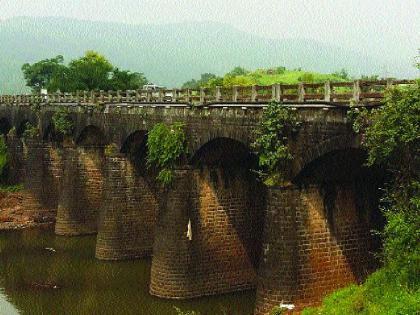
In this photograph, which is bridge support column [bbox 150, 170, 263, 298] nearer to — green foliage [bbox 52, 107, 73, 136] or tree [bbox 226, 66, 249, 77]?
green foliage [bbox 52, 107, 73, 136]

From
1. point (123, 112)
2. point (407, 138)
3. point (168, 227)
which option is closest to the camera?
point (407, 138)

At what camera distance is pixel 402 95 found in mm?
20188

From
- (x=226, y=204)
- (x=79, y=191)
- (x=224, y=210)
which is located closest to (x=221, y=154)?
(x=226, y=204)

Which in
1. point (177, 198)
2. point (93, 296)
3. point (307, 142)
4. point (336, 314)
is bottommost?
point (93, 296)

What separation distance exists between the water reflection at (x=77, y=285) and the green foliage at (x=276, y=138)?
25.2ft

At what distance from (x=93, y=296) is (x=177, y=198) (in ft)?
23.8

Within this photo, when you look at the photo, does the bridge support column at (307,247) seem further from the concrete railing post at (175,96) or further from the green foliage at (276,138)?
the concrete railing post at (175,96)

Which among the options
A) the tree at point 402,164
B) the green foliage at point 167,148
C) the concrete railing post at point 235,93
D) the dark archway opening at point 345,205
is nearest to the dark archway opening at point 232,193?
the green foliage at point 167,148

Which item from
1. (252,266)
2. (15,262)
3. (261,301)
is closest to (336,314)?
(261,301)

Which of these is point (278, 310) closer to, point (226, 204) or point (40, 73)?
point (226, 204)

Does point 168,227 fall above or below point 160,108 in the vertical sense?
below

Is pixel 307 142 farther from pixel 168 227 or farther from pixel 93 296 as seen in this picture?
pixel 93 296

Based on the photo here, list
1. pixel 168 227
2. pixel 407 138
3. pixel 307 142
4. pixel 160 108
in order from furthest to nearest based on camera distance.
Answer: pixel 160 108 < pixel 168 227 < pixel 307 142 < pixel 407 138

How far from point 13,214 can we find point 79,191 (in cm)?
1046
